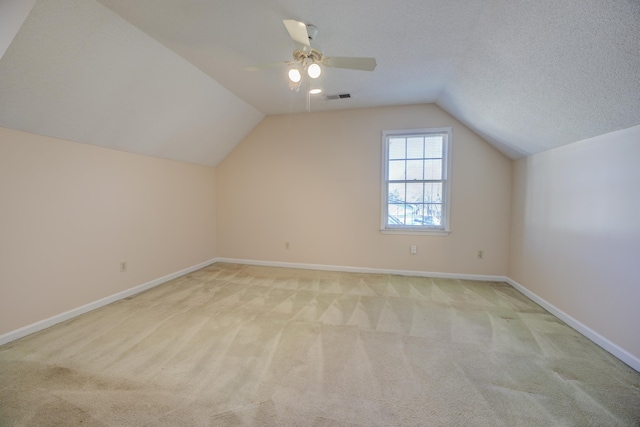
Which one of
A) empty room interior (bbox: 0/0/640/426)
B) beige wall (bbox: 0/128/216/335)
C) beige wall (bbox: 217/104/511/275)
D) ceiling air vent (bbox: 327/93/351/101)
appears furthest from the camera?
beige wall (bbox: 217/104/511/275)

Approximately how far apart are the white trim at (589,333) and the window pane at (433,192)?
1.64m

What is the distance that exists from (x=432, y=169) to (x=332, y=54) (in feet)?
7.70

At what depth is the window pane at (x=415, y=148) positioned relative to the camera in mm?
3949

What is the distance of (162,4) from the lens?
6.11 feet

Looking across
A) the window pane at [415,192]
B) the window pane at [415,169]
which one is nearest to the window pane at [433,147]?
the window pane at [415,169]

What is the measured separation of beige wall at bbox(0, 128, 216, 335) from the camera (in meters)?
2.22

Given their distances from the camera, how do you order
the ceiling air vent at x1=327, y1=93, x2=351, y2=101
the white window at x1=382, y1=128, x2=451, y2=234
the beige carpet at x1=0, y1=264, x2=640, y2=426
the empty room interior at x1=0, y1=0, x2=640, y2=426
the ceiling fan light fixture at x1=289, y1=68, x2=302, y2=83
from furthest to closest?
the white window at x1=382, y1=128, x2=451, y2=234 → the ceiling air vent at x1=327, y1=93, x2=351, y2=101 → the ceiling fan light fixture at x1=289, y1=68, x2=302, y2=83 → the empty room interior at x1=0, y1=0, x2=640, y2=426 → the beige carpet at x1=0, y1=264, x2=640, y2=426

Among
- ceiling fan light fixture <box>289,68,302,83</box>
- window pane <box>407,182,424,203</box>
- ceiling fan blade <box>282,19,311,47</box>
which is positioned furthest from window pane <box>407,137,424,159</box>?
ceiling fan blade <box>282,19,311,47</box>

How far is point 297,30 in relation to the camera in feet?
5.68

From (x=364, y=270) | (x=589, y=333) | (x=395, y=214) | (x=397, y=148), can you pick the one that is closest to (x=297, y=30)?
(x=397, y=148)

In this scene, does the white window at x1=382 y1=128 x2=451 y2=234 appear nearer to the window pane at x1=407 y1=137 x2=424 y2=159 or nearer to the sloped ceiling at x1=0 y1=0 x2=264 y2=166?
the window pane at x1=407 y1=137 x2=424 y2=159

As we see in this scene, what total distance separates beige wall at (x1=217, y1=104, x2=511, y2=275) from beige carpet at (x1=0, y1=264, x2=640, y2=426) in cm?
109

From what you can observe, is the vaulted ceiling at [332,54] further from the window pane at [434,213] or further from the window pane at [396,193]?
the window pane at [396,193]

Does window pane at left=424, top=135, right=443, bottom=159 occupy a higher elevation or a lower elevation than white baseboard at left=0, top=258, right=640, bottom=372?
higher
